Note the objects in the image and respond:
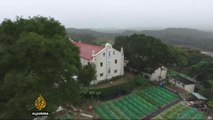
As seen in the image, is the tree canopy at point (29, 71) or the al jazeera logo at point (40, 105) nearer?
the tree canopy at point (29, 71)

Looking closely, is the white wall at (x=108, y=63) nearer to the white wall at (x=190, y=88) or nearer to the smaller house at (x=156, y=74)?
the smaller house at (x=156, y=74)

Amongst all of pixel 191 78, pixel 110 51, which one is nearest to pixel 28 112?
pixel 110 51

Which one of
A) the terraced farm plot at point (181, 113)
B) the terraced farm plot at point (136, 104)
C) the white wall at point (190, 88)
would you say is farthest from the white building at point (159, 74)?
the terraced farm plot at point (181, 113)

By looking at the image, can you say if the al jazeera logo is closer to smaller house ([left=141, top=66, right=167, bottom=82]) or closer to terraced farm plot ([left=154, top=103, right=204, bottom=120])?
terraced farm plot ([left=154, top=103, right=204, bottom=120])

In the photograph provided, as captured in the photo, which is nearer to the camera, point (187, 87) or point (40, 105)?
point (40, 105)

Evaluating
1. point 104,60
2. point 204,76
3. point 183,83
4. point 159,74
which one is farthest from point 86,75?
point 204,76

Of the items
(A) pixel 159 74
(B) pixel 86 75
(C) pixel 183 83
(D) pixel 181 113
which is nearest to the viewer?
(B) pixel 86 75

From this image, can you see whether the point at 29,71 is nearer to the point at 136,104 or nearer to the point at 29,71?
the point at 29,71
